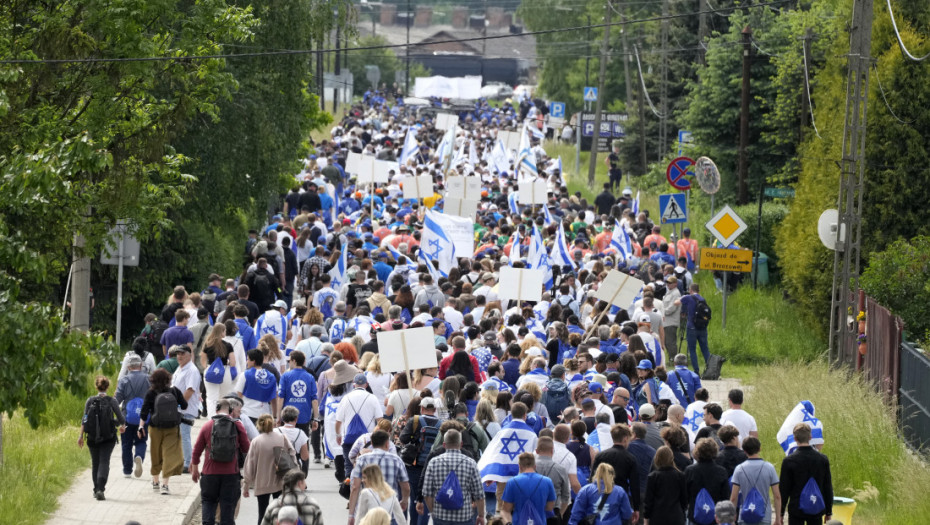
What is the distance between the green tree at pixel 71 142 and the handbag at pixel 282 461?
7.39 feet

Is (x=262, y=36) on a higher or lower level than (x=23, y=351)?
higher

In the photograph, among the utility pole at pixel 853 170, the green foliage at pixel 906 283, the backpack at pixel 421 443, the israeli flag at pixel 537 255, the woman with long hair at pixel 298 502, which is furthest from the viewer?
the israeli flag at pixel 537 255

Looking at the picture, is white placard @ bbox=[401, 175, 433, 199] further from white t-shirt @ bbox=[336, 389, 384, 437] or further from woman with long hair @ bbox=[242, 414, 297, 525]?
woman with long hair @ bbox=[242, 414, 297, 525]

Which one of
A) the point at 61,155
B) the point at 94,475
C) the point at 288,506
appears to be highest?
the point at 61,155

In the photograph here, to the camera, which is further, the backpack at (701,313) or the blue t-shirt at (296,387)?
the backpack at (701,313)

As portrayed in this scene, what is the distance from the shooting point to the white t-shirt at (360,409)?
1466 centimetres

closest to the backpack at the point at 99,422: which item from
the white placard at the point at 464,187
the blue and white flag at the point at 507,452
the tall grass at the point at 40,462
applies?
the tall grass at the point at 40,462

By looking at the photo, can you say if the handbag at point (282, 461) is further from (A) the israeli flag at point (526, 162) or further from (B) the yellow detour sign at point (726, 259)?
(A) the israeli flag at point (526, 162)

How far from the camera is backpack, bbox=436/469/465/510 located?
12.1 meters

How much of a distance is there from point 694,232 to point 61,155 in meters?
26.7

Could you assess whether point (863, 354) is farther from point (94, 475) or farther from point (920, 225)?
point (94, 475)

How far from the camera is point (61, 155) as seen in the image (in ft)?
37.9

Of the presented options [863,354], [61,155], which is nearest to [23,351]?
[61,155]

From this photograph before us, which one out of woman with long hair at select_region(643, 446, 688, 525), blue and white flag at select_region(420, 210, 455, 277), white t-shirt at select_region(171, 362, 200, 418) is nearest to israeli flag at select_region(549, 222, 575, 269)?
blue and white flag at select_region(420, 210, 455, 277)
